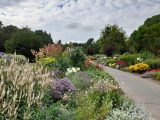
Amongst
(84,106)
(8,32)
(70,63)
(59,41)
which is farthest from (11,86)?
(8,32)

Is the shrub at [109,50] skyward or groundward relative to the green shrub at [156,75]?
skyward

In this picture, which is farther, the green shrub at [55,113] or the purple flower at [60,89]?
the purple flower at [60,89]

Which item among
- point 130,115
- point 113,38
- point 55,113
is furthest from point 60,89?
point 113,38

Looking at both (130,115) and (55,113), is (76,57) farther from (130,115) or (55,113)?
(55,113)

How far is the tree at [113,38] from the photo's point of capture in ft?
238

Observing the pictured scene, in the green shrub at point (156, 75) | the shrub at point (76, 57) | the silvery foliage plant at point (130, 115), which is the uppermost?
the shrub at point (76, 57)

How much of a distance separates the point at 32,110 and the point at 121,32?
68018mm

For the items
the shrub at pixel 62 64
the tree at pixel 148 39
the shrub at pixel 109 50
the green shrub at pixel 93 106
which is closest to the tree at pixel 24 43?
the tree at pixel 148 39

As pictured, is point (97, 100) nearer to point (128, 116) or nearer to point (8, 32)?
point (128, 116)

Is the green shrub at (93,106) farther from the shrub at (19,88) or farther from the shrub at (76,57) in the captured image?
the shrub at (76,57)

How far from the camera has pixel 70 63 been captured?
853 inches

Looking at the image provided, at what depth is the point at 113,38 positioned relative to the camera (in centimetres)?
7300

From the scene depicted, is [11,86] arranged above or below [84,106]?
above

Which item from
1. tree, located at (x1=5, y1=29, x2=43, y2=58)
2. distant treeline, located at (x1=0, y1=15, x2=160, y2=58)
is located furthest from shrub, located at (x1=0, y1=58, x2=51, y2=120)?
tree, located at (x1=5, y1=29, x2=43, y2=58)
